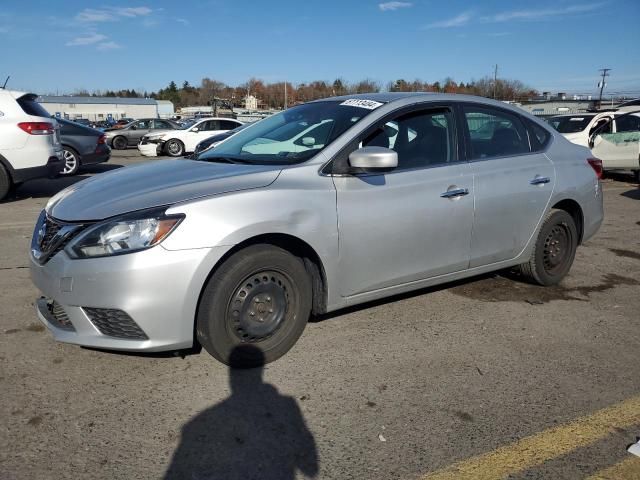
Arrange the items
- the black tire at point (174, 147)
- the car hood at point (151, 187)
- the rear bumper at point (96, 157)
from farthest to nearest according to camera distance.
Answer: the black tire at point (174, 147) < the rear bumper at point (96, 157) < the car hood at point (151, 187)

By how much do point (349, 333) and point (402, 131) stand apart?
1.47 meters

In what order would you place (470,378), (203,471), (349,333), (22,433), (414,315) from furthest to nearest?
1. (414,315)
2. (349,333)
3. (470,378)
4. (22,433)
5. (203,471)

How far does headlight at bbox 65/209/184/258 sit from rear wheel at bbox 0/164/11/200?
6822 millimetres

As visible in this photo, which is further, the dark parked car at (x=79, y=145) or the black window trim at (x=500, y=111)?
the dark parked car at (x=79, y=145)

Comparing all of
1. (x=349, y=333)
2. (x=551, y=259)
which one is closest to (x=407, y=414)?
(x=349, y=333)

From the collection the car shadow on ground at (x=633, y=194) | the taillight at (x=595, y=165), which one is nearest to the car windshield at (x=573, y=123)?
the car shadow on ground at (x=633, y=194)

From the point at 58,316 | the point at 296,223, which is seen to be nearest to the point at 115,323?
the point at 58,316

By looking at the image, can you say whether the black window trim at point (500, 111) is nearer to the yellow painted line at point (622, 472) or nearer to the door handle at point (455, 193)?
the door handle at point (455, 193)

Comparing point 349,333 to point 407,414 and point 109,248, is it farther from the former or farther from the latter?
point 109,248

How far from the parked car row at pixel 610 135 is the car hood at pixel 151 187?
399 inches

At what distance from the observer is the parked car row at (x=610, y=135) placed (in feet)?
39.5

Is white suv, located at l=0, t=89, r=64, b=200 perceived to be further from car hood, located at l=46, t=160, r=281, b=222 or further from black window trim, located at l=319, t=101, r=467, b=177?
black window trim, located at l=319, t=101, r=467, b=177

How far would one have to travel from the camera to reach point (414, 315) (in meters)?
4.07

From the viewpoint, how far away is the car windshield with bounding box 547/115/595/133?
13.5m
